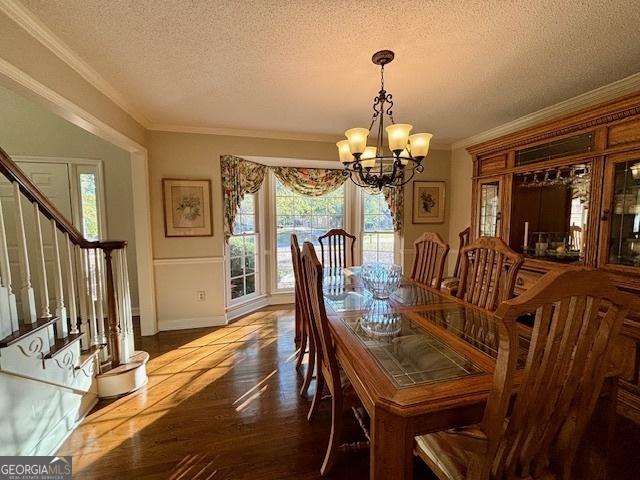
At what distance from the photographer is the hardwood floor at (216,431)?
5.03ft

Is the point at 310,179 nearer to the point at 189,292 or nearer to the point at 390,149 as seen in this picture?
the point at 189,292

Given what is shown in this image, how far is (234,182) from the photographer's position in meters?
3.54

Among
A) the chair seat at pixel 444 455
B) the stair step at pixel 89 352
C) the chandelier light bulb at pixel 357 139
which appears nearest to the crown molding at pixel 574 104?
the chandelier light bulb at pixel 357 139

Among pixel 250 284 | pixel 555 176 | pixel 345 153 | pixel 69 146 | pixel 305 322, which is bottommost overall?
pixel 250 284

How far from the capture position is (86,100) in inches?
80.3

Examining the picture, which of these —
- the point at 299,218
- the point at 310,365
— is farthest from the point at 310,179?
the point at 310,365

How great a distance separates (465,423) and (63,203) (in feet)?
15.2

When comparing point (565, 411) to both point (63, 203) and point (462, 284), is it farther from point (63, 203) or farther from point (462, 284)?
point (63, 203)

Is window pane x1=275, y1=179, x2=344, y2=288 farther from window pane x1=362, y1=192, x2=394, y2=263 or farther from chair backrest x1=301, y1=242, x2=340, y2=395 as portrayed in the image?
chair backrest x1=301, y1=242, x2=340, y2=395

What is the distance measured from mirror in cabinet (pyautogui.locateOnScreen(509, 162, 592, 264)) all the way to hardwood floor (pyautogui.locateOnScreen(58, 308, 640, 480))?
4.54 ft

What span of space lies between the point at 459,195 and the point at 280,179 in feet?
8.39

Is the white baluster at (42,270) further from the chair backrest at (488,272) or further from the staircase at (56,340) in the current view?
the chair backrest at (488,272)

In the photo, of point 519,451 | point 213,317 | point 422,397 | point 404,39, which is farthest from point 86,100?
point 519,451

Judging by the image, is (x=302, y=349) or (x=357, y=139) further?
(x=302, y=349)
